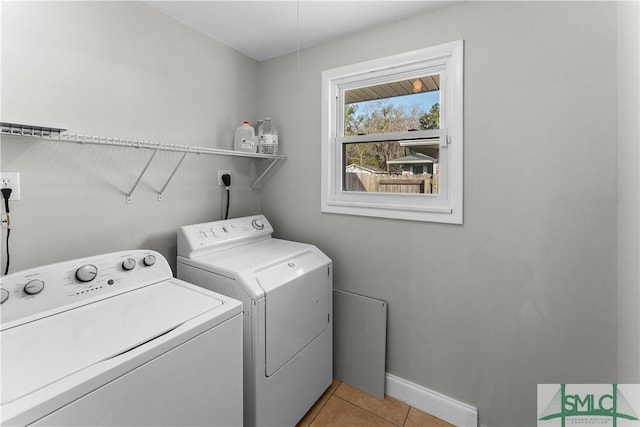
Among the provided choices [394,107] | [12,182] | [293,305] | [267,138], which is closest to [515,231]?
[394,107]

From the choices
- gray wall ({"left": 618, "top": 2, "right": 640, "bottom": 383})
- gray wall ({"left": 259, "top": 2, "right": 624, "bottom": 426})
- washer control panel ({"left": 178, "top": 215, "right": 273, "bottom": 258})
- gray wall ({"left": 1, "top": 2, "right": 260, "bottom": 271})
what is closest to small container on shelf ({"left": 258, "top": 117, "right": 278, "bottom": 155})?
gray wall ({"left": 1, "top": 2, "right": 260, "bottom": 271})

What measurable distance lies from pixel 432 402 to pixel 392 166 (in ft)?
4.87

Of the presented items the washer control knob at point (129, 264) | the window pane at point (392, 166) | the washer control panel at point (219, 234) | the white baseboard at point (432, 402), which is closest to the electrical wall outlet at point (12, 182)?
the washer control knob at point (129, 264)

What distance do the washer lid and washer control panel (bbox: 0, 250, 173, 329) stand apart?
0.20ft

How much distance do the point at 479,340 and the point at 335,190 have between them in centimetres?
128

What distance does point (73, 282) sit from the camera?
1.27 metres

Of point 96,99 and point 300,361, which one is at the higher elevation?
point 96,99

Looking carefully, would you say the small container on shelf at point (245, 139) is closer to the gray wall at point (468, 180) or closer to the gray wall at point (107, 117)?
the gray wall at point (107, 117)

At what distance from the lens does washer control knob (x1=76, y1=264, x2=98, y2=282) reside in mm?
1286

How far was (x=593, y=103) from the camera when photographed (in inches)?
53.2

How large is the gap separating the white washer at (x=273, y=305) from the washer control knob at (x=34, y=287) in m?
0.64

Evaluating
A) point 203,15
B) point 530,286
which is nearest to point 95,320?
point 203,15

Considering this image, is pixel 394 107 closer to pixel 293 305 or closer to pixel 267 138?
pixel 267 138

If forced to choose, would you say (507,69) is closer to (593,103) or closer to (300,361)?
(593,103)
